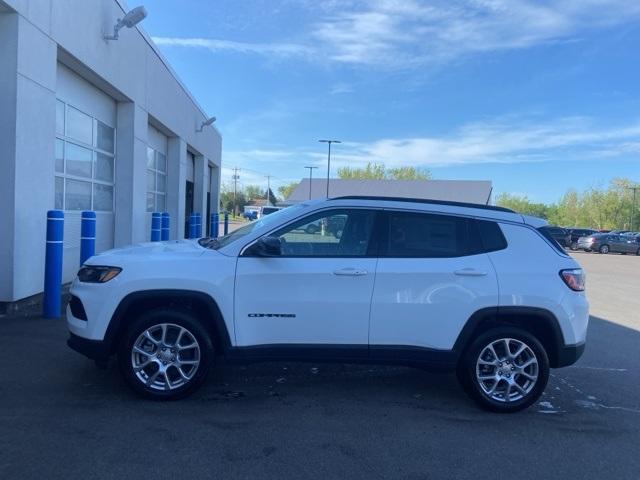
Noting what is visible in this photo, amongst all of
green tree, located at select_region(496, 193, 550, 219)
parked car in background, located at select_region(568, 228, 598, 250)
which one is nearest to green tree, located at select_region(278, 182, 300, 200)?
green tree, located at select_region(496, 193, 550, 219)

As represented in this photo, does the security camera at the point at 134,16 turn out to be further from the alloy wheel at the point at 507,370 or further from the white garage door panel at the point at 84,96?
the alloy wheel at the point at 507,370

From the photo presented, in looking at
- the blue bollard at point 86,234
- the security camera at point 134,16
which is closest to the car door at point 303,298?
the blue bollard at point 86,234

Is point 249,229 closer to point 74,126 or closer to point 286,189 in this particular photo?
point 74,126

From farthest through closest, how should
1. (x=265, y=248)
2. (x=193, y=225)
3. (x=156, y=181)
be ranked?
(x=193, y=225)
(x=156, y=181)
(x=265, y=248)

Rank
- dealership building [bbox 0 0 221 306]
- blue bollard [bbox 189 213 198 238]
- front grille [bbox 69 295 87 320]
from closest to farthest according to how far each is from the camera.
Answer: front grille [bbox 69 295 87 320]
dealership building [bbox 0 0 221 306]
blue bollard [bbox 189 213 198 238]

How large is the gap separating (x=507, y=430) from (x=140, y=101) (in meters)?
11.1

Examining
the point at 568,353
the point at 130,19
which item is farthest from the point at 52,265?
the point at 568,353

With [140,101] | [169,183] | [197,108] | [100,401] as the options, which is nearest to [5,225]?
[100,401]

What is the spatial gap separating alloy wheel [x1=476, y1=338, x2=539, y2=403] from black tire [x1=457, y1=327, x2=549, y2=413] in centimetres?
2

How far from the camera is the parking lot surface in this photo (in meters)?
3.57

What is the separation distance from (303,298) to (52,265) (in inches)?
170

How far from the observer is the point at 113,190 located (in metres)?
12.3

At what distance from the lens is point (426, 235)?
4758mm

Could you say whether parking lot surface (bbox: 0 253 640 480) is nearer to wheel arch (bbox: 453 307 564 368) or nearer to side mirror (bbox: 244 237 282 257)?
wheel arch (bbox: 453 307 564 368)
